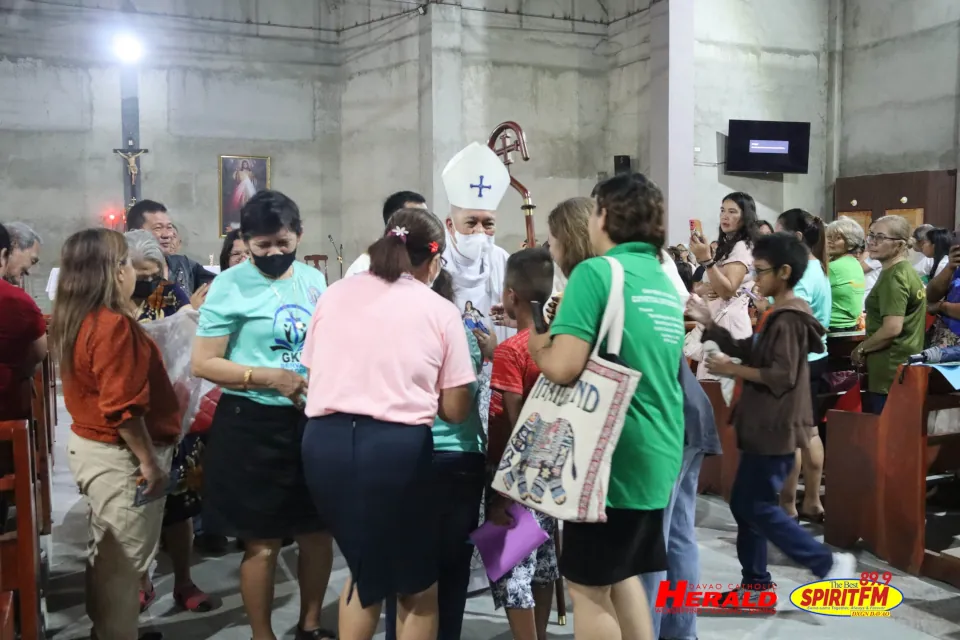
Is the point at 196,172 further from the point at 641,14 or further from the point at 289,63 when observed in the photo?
the point at 641,14

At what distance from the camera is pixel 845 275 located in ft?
15.0

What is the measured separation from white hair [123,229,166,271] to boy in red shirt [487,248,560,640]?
158 centimetres

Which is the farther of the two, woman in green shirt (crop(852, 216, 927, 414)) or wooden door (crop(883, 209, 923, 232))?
wooden door (crop(883, 209, 923, 232))

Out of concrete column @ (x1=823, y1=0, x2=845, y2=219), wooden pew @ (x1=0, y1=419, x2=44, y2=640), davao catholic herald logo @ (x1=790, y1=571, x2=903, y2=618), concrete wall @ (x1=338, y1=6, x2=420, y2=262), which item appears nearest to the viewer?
wooden pew @ (x1=0, y1=419, x2=44, y2=640)

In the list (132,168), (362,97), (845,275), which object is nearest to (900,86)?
(362,97)

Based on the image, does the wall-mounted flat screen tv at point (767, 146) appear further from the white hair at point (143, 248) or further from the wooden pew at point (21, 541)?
the wooden pew at point (21, 541)

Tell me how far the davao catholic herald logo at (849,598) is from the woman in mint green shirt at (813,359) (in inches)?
27.3

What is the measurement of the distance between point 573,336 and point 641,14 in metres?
11.2

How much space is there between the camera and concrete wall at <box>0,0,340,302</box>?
37.6 feet

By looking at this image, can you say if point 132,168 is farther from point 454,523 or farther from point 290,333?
point 454,523

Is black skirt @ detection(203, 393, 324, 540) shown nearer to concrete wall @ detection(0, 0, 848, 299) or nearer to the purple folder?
the purple folder

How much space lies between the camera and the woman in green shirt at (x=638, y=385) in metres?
1.95

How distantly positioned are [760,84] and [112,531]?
35.2 feet

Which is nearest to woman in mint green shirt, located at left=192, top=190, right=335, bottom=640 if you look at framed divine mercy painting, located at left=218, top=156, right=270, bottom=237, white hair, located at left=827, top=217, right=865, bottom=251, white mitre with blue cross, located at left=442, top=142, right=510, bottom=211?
white mitre with blue cross, located at left=442, top=142, right=510, bottom=211
